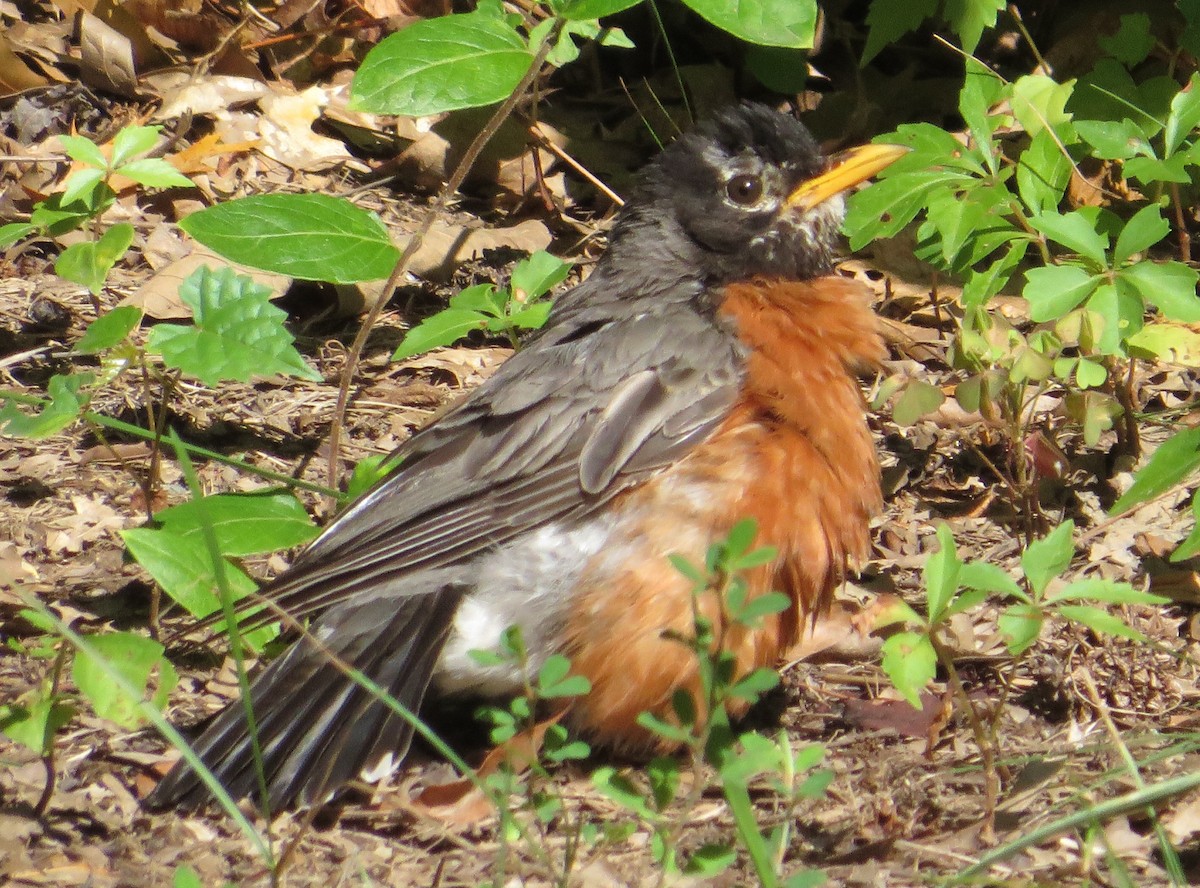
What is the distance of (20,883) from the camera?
276 cm

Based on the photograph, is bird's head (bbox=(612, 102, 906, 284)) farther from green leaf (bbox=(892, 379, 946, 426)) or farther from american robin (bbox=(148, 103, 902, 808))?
green leaf (bbox=(892, 379, 946, 426))

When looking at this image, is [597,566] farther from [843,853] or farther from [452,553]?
[843,853]

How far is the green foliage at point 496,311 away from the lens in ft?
13.9

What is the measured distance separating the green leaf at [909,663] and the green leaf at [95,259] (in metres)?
2.48

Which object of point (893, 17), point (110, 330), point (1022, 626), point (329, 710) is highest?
point (893, 17)

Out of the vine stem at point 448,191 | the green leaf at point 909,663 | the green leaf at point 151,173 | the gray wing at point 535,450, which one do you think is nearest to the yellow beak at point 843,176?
the gray wing at point 535,450

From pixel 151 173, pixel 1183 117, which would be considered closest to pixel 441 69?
pixel 151 173

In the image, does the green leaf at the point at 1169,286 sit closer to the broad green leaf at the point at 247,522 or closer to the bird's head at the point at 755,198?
the bird's head at the point at 755,198

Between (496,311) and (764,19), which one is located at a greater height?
Answer: (764,19)

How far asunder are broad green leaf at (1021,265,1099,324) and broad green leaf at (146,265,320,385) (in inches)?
78.0

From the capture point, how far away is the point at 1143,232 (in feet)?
11.4

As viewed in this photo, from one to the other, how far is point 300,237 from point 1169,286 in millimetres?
2477

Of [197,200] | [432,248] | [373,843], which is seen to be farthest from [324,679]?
[197,200]

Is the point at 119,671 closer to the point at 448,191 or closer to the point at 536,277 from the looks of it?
the point at 448,191
